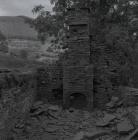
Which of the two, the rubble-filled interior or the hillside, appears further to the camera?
the hillside

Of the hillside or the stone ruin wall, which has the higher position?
the hillside

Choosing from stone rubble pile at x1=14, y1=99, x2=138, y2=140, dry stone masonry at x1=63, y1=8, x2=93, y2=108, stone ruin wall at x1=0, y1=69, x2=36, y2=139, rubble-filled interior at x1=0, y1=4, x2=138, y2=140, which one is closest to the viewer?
stone ruin wall at x1=0, y1=69, x2=36, y2=139

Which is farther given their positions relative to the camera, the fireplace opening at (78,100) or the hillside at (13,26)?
the hillside at (13,26)

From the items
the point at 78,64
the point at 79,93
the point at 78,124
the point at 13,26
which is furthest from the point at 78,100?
the point at 13,26

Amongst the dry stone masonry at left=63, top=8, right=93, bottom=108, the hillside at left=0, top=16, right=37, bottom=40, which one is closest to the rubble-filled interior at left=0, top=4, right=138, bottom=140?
the dry stone masonry at left=63, top=8, right=93, bottom=108

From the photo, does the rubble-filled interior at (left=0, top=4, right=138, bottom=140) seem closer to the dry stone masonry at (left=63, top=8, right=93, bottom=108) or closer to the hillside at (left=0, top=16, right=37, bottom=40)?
the dry stone masonry at (left=63, top=8, right=93, bottom=108)

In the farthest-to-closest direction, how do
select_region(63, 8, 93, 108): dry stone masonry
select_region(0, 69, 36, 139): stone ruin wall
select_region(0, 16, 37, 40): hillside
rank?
select_region(0, 16, 37, 40): hillside
select_region(63, 8, 93, 108): dry stone masonry
select_region(0, 69, 36, 139): stone ruin wall

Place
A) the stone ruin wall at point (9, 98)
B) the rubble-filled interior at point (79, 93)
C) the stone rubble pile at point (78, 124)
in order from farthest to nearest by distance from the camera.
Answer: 1. the rubble-filled interior at point (79, 93)
2. the stone rubble pile at point (78, 124)
3. the stone ruin wall at point (9, 98)

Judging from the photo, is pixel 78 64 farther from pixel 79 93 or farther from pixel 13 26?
pixel 13 26

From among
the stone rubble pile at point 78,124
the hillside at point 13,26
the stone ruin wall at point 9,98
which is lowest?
the stone rubble pile at point 78,124

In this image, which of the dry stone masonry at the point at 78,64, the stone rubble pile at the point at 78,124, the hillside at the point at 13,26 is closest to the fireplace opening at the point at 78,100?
the dry stone masonry at the point at 78,64

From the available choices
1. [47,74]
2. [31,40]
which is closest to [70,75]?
[47,74]

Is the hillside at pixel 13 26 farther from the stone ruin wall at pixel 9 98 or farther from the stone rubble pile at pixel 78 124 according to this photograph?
the stone ruin wall at pixel 9 98

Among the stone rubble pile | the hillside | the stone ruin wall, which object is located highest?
the hillside
